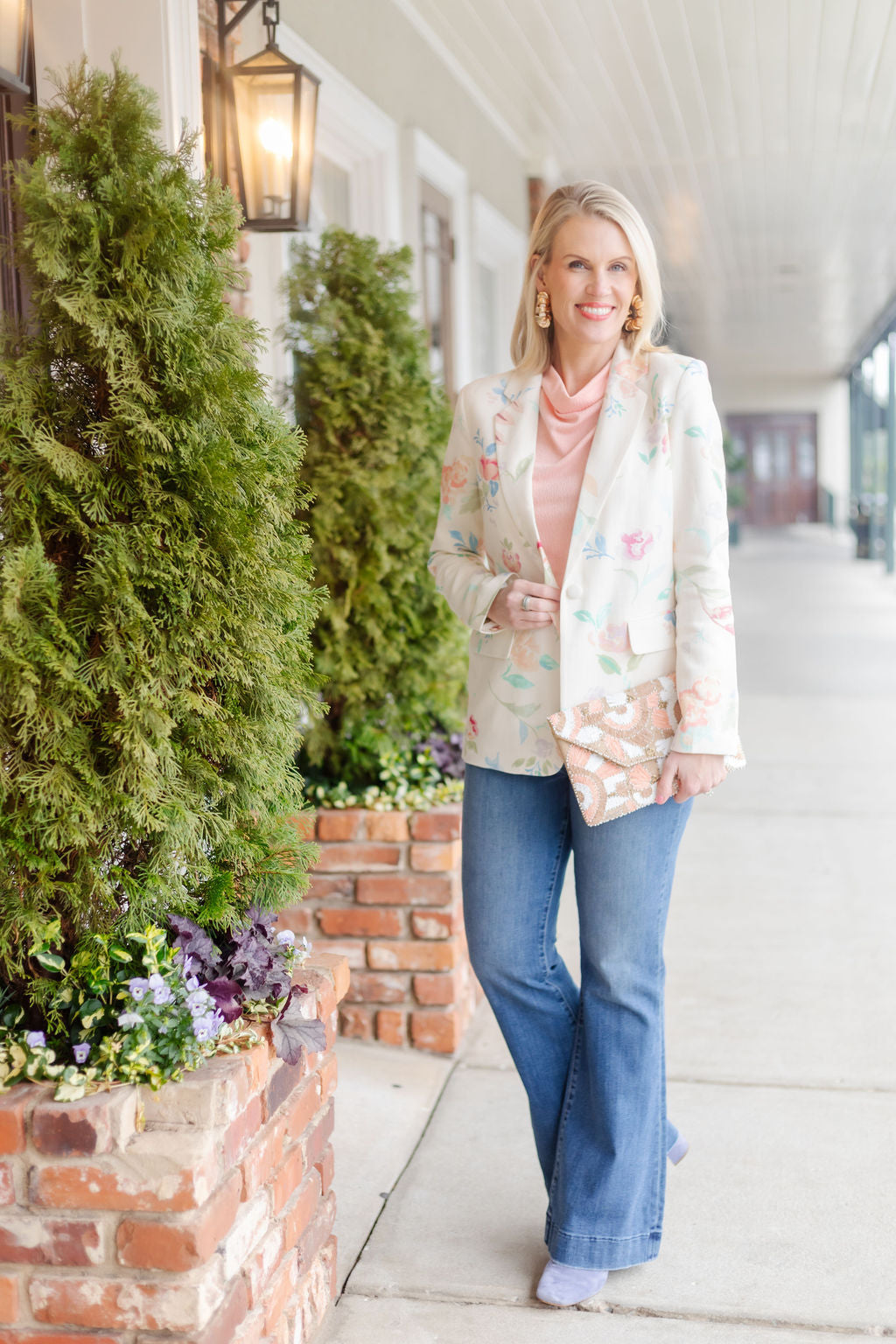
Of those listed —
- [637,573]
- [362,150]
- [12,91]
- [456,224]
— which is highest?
[456,224]

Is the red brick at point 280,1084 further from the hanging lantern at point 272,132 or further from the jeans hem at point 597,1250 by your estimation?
the hanging lantern at point 272,132

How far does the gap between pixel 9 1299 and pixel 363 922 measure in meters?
1.40

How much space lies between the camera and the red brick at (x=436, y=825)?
2.68m

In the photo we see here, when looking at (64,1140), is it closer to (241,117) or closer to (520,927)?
(520,927)

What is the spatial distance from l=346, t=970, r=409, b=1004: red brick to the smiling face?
1.48m

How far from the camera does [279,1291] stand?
5.21 feet

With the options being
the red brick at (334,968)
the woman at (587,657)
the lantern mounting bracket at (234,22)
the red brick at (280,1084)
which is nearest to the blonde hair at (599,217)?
the woman at (587,657)

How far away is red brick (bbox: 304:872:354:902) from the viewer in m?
2.73

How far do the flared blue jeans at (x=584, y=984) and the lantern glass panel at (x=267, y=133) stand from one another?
1.50m

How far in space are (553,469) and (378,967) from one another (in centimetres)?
135

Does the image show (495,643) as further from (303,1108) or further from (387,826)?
(387,826)

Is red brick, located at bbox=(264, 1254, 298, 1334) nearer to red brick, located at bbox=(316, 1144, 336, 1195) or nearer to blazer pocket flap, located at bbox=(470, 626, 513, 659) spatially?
red brick, located at bbox=(316, 1144, 336, 1195)

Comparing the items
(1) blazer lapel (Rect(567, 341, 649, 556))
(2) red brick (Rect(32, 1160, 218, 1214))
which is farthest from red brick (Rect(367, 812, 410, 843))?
(2) red brick (Rect(32, 1160, 218, 1214))

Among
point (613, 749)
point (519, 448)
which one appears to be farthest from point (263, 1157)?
point (519, 448)
